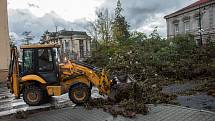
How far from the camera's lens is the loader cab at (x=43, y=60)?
13219 millimetres

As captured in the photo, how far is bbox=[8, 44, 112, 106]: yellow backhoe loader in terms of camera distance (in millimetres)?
13172

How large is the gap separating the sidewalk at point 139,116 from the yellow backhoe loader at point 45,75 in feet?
5.08

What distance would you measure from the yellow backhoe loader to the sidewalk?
1.55m

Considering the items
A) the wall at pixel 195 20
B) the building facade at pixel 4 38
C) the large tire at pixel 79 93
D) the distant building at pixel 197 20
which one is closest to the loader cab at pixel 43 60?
the large tire at pixel 79 93

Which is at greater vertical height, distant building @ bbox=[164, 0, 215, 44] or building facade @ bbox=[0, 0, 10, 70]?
distant building @ bbox=[164, 0, 215, 44]

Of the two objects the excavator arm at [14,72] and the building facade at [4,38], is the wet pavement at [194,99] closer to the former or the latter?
the excavator arm at [14,72]

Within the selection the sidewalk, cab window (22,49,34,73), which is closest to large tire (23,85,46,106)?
cab window (22,49,34,73)

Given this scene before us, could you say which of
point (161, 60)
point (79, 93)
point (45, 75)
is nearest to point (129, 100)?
point (79, 93)

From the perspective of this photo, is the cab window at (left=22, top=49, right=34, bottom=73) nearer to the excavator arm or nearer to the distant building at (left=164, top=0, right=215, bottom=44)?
the excavator arm

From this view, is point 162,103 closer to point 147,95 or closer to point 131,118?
point 147,95

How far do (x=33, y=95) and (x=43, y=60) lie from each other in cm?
150

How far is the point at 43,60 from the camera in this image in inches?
524

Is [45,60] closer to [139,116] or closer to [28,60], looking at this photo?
[28,60]

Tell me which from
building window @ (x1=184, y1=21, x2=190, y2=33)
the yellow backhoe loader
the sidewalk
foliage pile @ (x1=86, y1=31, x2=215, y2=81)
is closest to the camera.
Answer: the sidewalk
